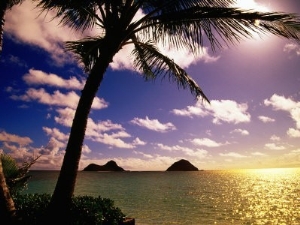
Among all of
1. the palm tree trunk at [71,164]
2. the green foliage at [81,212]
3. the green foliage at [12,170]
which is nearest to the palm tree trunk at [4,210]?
the palm tree trunk at [71,164]

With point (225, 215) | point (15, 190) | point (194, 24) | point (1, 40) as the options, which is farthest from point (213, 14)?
point (225, 215)

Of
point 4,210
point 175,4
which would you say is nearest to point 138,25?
point 175,4

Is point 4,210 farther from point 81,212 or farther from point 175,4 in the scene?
point 175,4

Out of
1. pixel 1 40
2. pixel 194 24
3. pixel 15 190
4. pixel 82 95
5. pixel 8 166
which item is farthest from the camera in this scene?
pixel 15 190

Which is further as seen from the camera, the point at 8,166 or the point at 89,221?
the point at 8,166

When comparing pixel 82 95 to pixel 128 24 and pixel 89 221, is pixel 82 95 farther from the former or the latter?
pixel 89 221

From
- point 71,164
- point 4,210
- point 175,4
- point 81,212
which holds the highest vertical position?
point 175,4

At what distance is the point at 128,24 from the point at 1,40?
7.86 feet

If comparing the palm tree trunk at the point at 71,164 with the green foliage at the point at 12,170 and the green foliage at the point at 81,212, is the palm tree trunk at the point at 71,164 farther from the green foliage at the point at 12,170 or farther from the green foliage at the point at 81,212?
the green foliage at the point at 12,170

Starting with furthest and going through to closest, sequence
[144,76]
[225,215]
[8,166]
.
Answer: [225,215]
[144,76]
[8,166]

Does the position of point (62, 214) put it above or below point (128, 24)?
below

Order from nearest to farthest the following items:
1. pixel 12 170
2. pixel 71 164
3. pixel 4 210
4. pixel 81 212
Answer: pixel 4 210 < pixel 71 164 < pixel 81 212 < pixel 12 170

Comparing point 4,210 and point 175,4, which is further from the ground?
point 175,4

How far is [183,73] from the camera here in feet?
26.6
